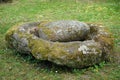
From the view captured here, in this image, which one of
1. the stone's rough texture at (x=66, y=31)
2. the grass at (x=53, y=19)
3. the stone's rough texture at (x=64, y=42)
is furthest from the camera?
the stone's rough texture at (x=66, y=31)

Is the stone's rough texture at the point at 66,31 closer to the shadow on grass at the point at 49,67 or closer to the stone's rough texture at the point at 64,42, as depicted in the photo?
the stone's rough texture at the point at 64,42

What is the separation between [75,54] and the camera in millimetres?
5316

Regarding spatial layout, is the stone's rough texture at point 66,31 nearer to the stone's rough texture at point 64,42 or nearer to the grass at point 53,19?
the stone's rough texture at point 64,42

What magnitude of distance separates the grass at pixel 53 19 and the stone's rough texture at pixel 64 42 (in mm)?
217

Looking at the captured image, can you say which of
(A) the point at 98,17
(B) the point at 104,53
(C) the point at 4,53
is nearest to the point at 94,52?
(B) the point at 104,53

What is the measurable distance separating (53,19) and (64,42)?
3869 millimetres

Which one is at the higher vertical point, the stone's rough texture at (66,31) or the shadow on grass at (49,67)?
the stone's rough texture at (66,31)

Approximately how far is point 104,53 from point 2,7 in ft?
23.8

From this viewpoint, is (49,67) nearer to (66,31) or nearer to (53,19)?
(66,31)

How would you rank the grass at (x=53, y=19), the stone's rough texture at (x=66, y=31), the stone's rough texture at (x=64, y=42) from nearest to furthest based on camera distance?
1. the stone's rough texture at (x=64, y=42)
2. the grass at (x=53, y=19)
3. the stone's rough texture at (x=66, y=31)

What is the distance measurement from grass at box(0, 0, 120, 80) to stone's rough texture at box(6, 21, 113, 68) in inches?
8.6

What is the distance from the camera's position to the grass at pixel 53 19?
550cm

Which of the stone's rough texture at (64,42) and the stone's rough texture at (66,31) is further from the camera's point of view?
the stone's rough texture at (66,31)

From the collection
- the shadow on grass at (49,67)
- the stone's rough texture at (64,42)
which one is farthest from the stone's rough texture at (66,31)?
the shadow on grass at (49,67)
